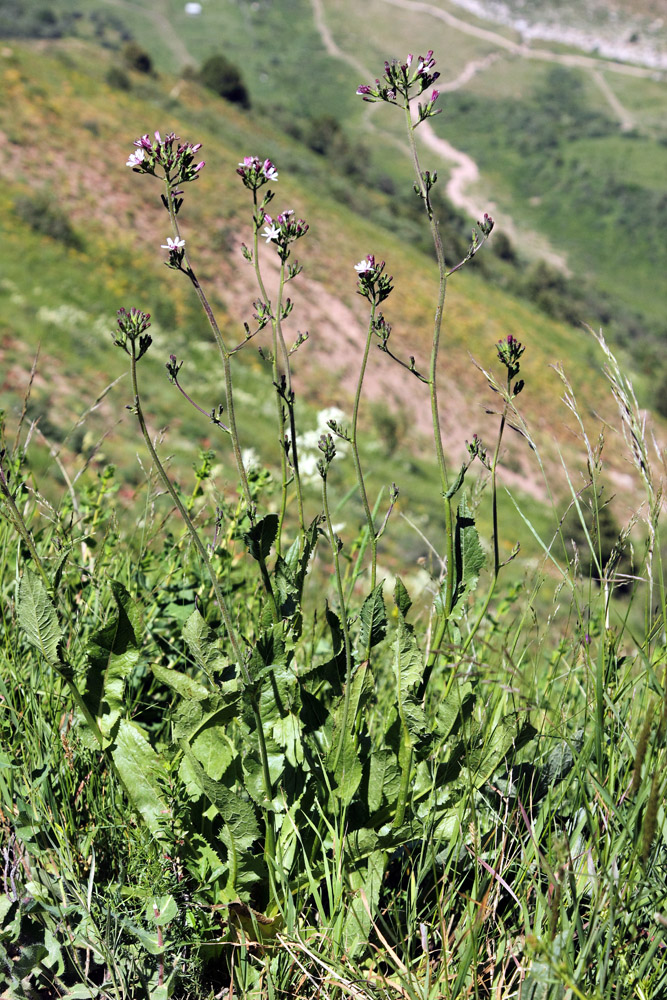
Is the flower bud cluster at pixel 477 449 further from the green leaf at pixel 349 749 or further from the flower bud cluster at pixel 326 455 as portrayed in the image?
the green leaf at pixel 349 749

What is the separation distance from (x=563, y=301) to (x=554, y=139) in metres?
40.9

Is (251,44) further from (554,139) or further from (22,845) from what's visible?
(22,845)

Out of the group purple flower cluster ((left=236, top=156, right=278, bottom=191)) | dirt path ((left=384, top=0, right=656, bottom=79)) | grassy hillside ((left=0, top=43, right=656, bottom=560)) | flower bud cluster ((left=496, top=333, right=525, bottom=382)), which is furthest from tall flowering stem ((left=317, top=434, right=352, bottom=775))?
dirt path ((left=384, top=0, right=656, bottom=79))

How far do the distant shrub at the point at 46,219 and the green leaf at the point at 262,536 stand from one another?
17270 mm

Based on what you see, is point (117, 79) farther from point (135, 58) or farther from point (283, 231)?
point (283, 231)

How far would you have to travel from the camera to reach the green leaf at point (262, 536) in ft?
3.92

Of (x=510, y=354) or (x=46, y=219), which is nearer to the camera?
(x=510, y=354)

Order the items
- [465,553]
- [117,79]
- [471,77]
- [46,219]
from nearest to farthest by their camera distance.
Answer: [465,553] → [46,219] → [117,79] → [471,77]

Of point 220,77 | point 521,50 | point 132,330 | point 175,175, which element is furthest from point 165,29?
point 132,330

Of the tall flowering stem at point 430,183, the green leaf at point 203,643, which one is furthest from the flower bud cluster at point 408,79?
the green leaf at point 203,643

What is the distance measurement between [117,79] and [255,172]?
33.1m

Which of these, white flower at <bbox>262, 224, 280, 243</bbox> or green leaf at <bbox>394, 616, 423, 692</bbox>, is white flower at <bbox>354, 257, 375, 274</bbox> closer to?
white flower at <bbox>262, 224, 280, 243</bbox>

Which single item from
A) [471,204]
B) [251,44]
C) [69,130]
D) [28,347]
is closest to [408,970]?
[28,347]

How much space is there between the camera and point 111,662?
1.40 m
